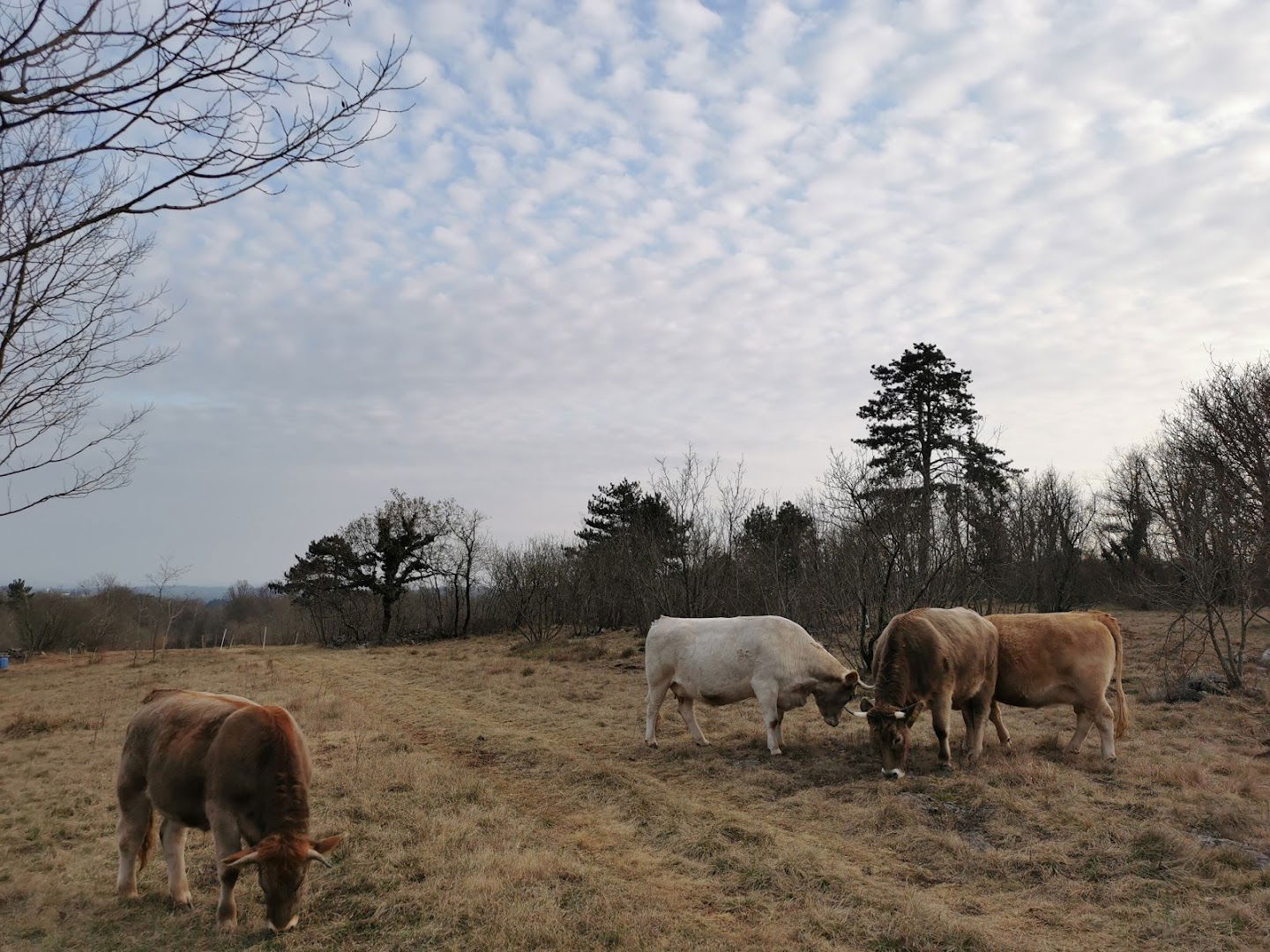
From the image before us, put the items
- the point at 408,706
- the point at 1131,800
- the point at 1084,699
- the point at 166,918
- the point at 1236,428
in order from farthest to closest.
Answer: the point at 408,706 < the point at 1236,428 < the point at 1084,699 < the point at 1131,800 < the point at 166,918

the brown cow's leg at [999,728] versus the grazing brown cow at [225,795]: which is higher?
the grazing brown cow at [225,795]

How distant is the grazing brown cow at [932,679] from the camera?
350 inches

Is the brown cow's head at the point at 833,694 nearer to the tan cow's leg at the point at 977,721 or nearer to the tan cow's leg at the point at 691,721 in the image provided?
the tan cow's leg at the point at 977,721

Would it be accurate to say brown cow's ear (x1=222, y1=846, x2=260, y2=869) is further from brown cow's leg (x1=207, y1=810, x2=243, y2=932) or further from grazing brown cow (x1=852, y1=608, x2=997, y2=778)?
grazing brown cow (x1=852, y1=608, x2=997, y2=778)

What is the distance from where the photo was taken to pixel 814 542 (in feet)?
65.3

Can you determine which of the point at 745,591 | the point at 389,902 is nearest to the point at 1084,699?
the point at 389,902

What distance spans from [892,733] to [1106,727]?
285 centimetres

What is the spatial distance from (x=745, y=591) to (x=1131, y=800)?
736 inches

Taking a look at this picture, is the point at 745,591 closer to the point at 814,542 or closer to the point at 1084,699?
the point at 814,542

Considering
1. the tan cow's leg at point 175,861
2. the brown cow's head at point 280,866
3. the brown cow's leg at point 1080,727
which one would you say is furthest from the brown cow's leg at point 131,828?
the brown cow's leg at point 1080,727

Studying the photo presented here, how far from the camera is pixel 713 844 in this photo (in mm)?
6598

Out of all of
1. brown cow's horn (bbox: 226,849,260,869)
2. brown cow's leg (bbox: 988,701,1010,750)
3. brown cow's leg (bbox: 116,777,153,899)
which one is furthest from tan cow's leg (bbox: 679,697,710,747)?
brown cow's horn (bbox: 226,849,260,869)

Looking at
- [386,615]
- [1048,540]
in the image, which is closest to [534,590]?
[386,615]

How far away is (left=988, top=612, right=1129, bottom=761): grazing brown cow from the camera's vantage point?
9.39 metres
